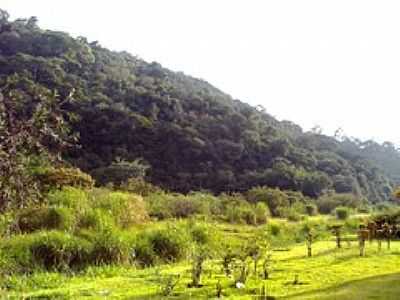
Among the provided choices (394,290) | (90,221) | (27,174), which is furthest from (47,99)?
(90,221)

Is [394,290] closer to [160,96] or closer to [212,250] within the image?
[212,250]

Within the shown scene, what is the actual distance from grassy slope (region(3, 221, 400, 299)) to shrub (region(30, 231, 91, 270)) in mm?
562

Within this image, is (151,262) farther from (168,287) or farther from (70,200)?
(168,287)

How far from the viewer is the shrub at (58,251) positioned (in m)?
10.9

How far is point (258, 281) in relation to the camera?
930 centimetres

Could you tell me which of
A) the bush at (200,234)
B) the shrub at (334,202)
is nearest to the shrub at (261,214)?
the shrub at (334,202)

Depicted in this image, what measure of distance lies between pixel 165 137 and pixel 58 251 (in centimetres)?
2310

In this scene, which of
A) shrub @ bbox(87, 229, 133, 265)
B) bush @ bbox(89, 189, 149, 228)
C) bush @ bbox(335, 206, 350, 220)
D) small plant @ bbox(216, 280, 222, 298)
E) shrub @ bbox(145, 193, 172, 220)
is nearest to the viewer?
small plant @ bbox(216, 280, 222, 298)

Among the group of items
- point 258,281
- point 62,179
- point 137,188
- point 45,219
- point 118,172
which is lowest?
point 258,281

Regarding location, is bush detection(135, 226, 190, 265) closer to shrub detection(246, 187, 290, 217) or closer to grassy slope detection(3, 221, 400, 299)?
grassy slope detection(3, 221, 400, 299)

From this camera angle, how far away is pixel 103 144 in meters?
31.9

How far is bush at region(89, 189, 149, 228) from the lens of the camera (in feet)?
45.5

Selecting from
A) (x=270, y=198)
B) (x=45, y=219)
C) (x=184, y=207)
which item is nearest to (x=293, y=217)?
(x=270, y=198)

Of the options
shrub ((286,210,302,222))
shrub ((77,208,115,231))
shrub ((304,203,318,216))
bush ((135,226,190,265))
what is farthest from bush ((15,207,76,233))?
shrub ((304,203,318,216))
